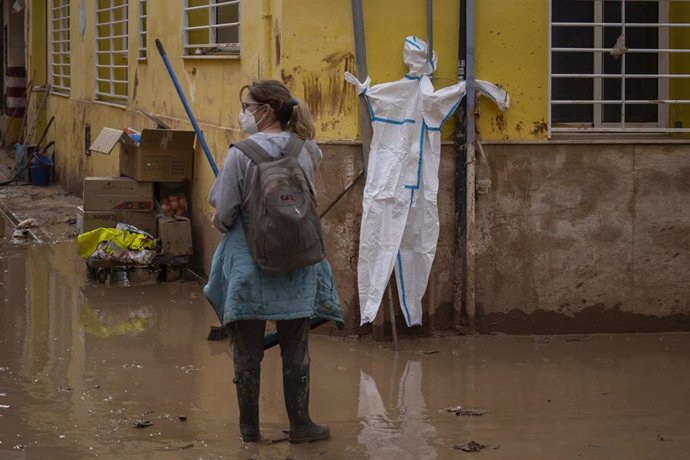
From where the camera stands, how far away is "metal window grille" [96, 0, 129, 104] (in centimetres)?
1420

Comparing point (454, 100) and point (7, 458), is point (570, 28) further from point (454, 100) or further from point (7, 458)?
point (7, 458)

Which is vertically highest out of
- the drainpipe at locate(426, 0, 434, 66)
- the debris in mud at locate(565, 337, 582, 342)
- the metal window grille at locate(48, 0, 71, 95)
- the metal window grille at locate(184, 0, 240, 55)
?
the metal window grille at locate(48, 0, 71, 95)

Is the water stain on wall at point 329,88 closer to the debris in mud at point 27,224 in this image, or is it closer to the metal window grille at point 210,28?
the metal window grille at point 210,28

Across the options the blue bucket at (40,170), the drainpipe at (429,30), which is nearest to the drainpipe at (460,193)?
the drainpipe at (429,30)

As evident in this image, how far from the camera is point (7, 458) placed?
213 inches

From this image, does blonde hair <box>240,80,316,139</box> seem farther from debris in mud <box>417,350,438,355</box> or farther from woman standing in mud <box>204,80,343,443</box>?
debris in mud <box>417,350,438,355</box>

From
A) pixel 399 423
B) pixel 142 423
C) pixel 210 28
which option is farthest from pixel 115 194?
pixel 399 423

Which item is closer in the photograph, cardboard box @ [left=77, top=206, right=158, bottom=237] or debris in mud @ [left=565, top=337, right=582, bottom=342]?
debris in mud @ [left=565, top=337, right=582, bottom=342]

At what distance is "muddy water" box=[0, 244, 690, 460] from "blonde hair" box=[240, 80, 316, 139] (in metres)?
1.49

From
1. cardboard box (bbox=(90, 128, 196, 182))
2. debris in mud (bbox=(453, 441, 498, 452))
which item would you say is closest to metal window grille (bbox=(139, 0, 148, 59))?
cardboard box (bbox=(90, 128, 196, 182))

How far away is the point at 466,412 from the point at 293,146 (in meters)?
1.80

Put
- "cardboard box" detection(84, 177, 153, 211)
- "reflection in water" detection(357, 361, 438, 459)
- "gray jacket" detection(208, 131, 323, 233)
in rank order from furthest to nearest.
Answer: "cardboard box" detection(84, 177, 153, 211), "reflection in water" detection(357, 361, 438, 459), "gray jacket" detection(208, 131, 323, 233)

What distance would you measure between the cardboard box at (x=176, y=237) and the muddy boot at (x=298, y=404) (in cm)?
467

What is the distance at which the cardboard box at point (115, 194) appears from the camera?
1048 cm
